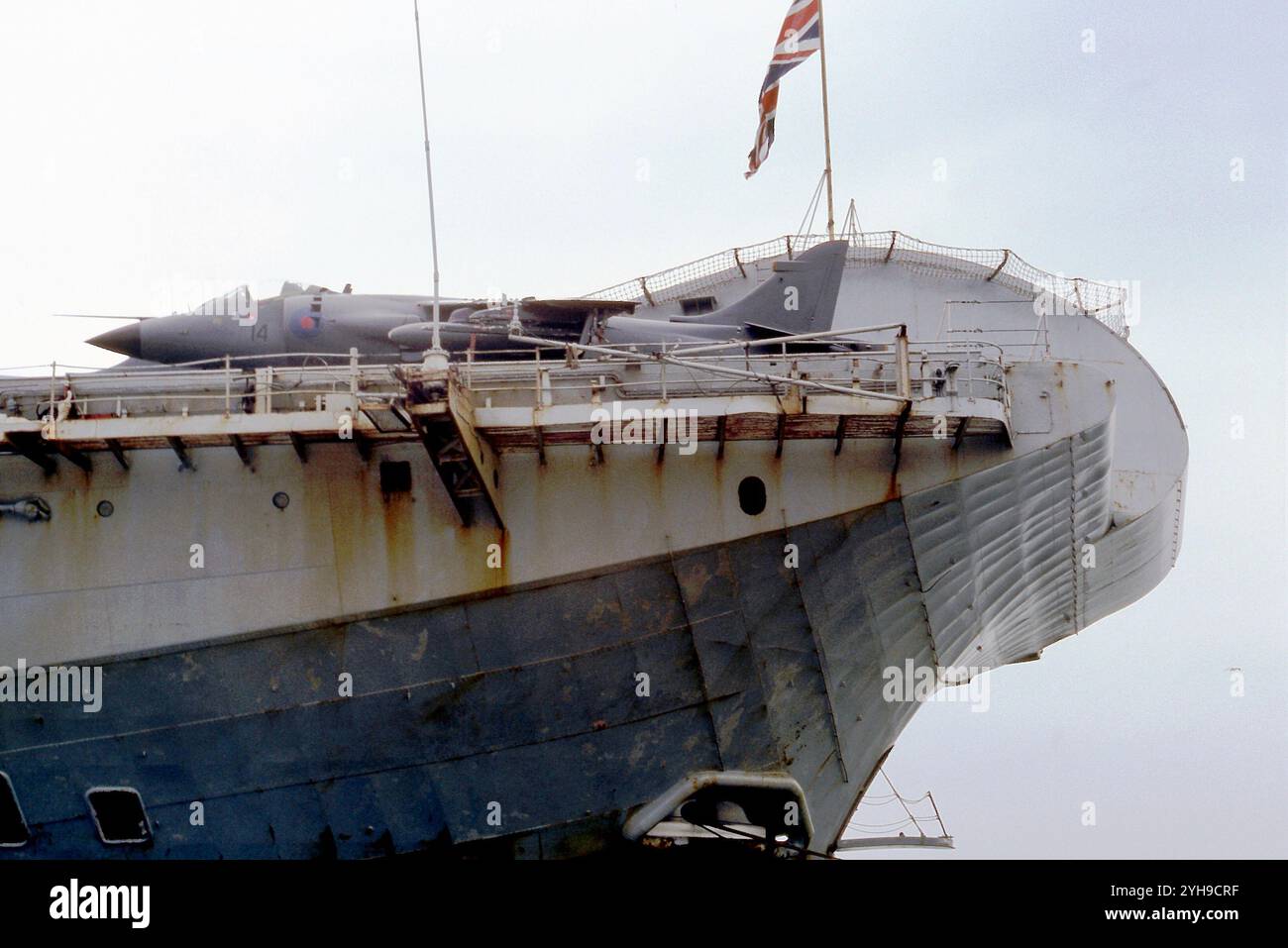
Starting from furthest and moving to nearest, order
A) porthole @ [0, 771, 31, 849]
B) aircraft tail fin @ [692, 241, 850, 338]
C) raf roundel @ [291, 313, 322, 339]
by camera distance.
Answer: aircraft tail fin @ [692, 241, 850, 338] < raf roundel @ [291, 313, 322, 339] < porthole @ [0, 771, 31, 849]

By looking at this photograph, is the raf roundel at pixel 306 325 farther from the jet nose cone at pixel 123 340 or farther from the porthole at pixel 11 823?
the porthole at pixel 11 823

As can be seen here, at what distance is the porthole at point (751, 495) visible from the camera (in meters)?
18.2

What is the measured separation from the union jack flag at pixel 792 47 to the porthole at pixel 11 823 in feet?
50.0

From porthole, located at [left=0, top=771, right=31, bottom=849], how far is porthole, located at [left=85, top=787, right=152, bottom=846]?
107 centimetres

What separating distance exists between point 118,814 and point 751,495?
31.4ft

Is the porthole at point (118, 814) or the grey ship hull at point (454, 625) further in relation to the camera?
the porthole at point (118, 814)

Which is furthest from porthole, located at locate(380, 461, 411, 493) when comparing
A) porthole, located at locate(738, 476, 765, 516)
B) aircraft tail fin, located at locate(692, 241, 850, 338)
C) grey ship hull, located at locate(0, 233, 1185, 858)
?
aircraft tail fin, located at locate(692, 241, 850, 338)

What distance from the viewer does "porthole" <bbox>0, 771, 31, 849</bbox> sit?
18844 mm

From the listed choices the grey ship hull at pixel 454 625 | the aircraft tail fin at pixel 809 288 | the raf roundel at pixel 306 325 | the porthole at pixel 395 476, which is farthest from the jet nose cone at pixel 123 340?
the aircraft tail fin at pixel 809 288

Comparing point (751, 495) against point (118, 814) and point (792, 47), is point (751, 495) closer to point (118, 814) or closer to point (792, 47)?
point (792, 47)

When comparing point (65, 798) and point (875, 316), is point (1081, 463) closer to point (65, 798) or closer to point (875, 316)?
point (875, 316)

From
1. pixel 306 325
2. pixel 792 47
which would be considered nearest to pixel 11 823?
pixel 306 325

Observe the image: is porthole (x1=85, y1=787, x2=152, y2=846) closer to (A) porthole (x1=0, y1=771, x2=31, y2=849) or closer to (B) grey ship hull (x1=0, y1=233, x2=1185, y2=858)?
(B) grey ship hull (x1=0, y1=233, x2=1185, y2=858)

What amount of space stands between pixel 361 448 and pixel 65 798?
624cm
